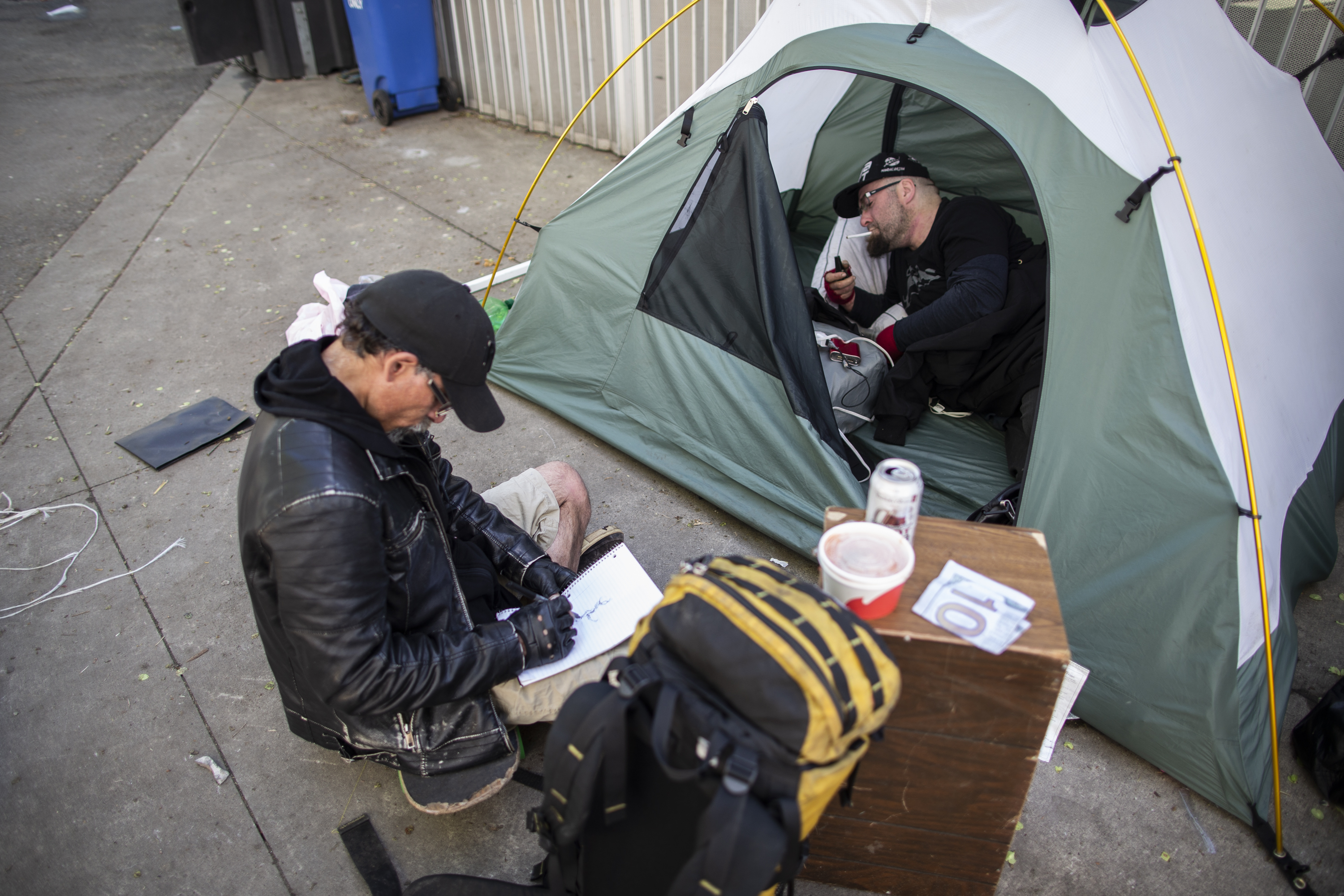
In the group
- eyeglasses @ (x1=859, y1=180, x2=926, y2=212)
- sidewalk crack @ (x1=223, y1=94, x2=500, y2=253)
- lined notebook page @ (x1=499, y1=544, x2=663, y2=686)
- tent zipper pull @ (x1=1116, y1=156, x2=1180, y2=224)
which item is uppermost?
tent zipper pull @ (x1=1116, y1=156, x2=1180, y2=224)

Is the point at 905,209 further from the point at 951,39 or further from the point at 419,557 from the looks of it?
the point at 419,557

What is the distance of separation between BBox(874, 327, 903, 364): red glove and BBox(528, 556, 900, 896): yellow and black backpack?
6.87 ft

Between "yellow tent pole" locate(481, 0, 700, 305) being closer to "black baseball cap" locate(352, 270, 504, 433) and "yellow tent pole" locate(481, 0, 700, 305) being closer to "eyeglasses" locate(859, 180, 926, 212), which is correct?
"eyeglasses" locate(859, 180, 926, 212)

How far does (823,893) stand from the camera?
1998 millimetres

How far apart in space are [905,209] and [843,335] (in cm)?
63

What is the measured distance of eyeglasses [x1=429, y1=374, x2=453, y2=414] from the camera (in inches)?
70.3

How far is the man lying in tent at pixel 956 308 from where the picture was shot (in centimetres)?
311

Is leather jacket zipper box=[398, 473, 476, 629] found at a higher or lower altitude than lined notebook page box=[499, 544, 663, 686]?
higher

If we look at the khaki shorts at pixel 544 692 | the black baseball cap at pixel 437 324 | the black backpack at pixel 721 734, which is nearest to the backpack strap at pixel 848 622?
the black backpack at pixel 721 734

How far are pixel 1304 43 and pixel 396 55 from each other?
5.98 metres

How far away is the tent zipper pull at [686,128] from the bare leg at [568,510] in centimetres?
132

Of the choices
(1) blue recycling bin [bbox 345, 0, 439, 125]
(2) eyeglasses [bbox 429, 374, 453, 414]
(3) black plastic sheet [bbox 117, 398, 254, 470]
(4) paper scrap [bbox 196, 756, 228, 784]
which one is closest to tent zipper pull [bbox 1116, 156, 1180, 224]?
(2) eyeglasses [bbox 429, 374, 453, 414]

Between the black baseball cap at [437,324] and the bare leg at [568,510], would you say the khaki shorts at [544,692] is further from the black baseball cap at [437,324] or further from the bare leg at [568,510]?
the black baseball cap at [437,324]

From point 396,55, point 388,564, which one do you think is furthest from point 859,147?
point 396,55
